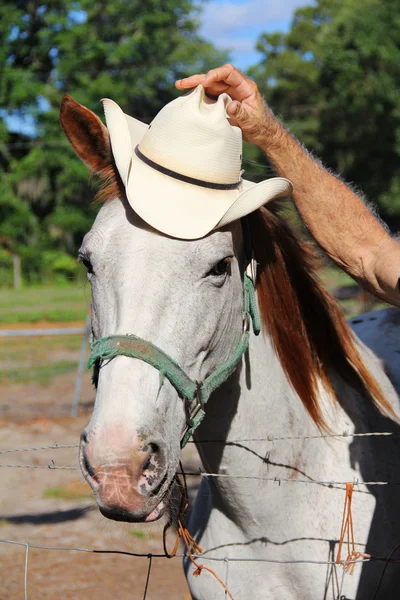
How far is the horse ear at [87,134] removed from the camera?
2.09m

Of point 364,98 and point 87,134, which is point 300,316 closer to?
point 87,134

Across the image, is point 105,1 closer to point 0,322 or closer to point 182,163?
point 0,322

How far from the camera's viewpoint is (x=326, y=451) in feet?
7.45

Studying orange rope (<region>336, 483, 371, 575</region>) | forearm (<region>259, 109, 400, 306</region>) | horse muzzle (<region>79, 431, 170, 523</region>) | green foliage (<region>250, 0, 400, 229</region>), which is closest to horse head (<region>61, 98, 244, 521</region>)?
horse muzzle (<region>79, 431, 170, 523</region>)

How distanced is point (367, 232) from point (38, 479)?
16.7ft

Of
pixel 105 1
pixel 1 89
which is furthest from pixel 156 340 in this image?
pixel 105 1

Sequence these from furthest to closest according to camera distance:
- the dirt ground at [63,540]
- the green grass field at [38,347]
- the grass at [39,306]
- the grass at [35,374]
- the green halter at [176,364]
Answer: the grass at [39,306], the green grass field at [38,347], the grass at [35,374], the dirt ground at [63,540], the green halter at [176,364]

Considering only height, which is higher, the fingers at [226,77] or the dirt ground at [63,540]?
the fingers at [226,77]

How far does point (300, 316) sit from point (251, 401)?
37 cm

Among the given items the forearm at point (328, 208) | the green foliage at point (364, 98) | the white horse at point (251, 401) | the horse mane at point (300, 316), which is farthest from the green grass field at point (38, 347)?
the green foliage at point (364, 98)

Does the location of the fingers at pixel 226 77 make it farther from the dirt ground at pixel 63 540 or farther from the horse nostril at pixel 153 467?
the dirt ground at pixel 63 540

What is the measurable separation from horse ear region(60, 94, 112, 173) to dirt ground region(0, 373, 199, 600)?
1371mm

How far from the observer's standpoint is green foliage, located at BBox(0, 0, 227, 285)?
97.0 ft

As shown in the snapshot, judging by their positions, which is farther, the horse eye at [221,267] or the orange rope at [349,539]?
the orange rope at [349,539]
